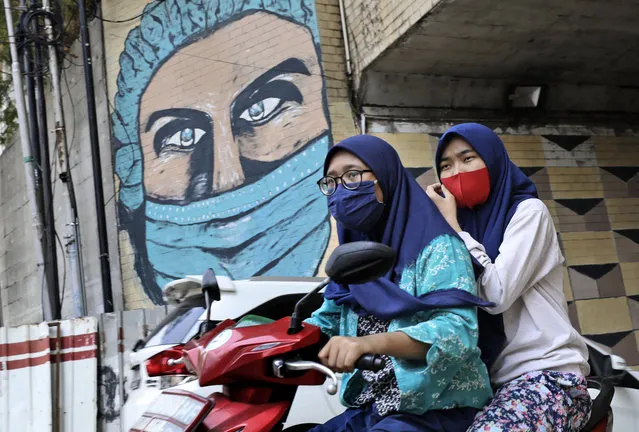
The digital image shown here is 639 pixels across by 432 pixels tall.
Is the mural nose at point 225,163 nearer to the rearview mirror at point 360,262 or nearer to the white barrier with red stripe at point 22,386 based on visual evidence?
the white barrier with red stripe at point 22,386

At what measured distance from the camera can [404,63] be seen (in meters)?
7.59

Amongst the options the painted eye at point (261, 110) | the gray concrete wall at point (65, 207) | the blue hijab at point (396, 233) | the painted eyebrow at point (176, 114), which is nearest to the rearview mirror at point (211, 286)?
the blue hijab at point (396, 233)

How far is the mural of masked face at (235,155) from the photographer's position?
812cm

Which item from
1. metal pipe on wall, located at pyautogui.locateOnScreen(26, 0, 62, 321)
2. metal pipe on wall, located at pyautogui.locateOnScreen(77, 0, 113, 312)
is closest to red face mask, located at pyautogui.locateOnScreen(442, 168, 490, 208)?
metal pipe on wall, located at pyautogui.locateOnScreen(77, 0, 113, 312)

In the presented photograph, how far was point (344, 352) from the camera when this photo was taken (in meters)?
1.86

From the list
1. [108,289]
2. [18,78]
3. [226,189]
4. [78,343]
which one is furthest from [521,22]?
[18,78]

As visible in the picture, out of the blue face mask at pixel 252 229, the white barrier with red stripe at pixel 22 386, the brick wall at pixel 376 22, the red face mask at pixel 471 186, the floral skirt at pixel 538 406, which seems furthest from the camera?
the blue face mask at pixel 252 229

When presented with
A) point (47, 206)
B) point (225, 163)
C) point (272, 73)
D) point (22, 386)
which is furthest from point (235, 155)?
point (22, 386)

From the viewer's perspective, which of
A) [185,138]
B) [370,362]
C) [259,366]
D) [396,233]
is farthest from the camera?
[185,138]

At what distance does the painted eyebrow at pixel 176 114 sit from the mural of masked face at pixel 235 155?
16 millimetres

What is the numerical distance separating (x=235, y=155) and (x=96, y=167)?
237 centimetres

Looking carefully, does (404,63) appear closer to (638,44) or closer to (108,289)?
(638,44)

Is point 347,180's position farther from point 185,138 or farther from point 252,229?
point 185,138

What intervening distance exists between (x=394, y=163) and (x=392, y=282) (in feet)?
1.22
